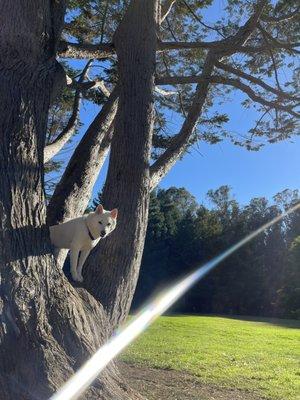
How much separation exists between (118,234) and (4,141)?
5.25ft

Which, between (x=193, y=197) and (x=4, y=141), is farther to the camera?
(x=193, y=197)

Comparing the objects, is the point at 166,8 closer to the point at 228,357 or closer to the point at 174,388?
the point at 174,388

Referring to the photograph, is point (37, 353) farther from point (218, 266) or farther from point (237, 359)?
point (218, 266)

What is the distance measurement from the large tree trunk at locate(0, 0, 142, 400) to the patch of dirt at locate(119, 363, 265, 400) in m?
2.01

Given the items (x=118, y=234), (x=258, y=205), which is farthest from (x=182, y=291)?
(x=118, y=234)

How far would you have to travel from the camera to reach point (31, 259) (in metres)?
4.46

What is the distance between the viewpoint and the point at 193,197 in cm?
6297

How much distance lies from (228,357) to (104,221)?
7206mm

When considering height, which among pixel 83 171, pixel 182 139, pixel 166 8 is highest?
pixel 166 8

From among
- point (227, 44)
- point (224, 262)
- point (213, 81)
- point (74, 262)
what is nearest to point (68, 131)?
point (213, 81)

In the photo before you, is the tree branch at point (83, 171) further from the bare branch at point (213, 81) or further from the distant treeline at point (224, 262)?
the distant treeline at point (224, 262)

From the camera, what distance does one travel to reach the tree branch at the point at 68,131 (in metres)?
8.87

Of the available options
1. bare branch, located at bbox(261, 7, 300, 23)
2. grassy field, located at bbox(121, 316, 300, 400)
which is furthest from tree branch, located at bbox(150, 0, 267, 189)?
grassy field, located at bbox(121, 316, 300, 400)

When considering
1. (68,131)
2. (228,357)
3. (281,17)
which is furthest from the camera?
(228,357)
